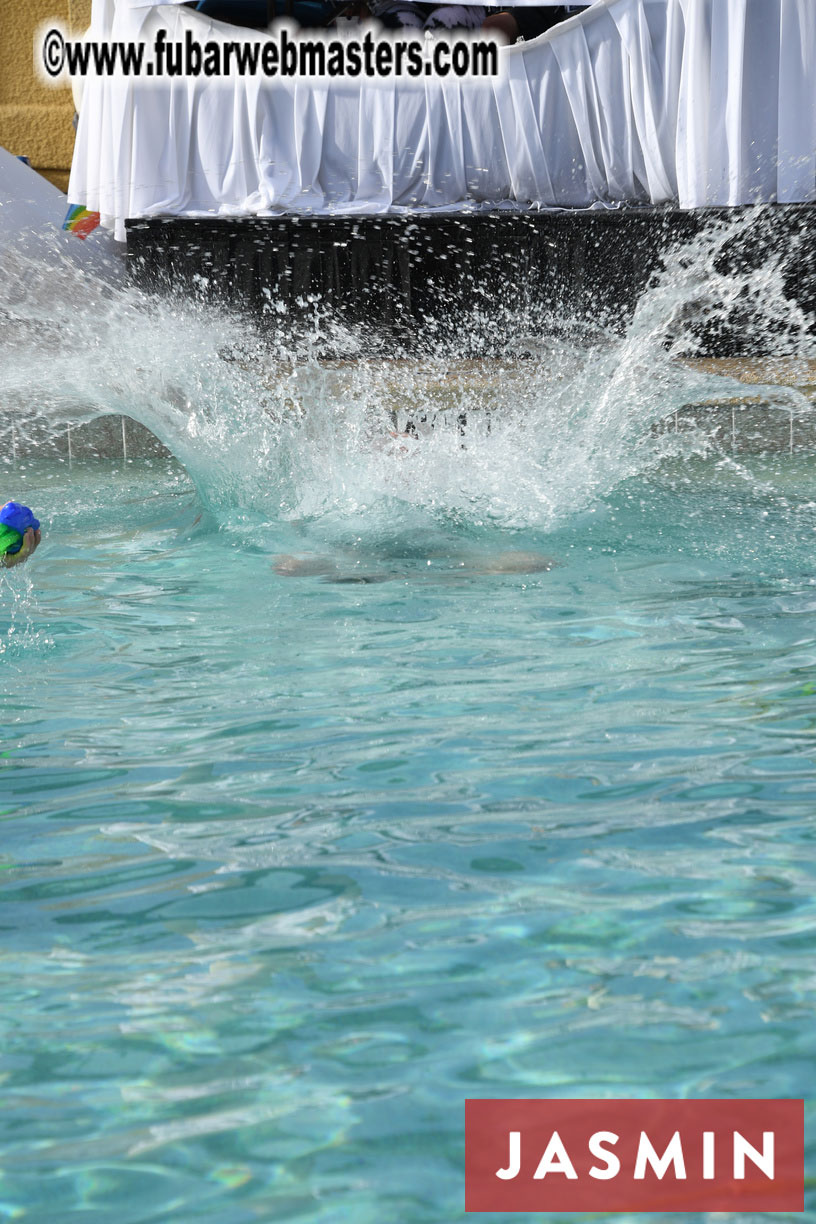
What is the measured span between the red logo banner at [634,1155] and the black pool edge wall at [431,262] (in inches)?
247

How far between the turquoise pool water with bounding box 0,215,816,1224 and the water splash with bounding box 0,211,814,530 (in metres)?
0.22

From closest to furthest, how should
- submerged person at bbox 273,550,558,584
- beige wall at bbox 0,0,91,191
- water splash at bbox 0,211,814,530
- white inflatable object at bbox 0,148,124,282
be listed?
submerged person at bbox 273,550,558,584, water splash at bbox 0,211,814,530, white inflatable object at bbox 0,148,124,282, beige wall at bbox 0,0,91,191

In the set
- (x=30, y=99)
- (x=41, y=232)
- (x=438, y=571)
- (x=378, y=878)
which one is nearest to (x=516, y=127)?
(x=41, y=232)

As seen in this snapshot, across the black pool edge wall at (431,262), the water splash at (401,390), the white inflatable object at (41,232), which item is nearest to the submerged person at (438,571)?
the water splash at (401,390)

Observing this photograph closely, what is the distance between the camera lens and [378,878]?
2.09m

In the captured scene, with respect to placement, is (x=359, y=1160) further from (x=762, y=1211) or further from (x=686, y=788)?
(x=686, y=788)

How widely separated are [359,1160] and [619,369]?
498cm

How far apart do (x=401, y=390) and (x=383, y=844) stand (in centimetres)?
528

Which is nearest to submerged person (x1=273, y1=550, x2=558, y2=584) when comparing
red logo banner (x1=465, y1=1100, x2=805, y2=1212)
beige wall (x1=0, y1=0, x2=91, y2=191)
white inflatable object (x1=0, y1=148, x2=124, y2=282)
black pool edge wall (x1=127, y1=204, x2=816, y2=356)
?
red logo banner (x1=465, y1=1100, x2=805, y2=1212)

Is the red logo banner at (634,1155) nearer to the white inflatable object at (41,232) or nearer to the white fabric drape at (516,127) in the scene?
the white fabric drape at (516,127)

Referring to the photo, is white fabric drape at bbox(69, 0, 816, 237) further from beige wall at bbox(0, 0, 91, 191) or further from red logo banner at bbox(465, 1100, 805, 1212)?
red logo banner at bbox(465, 1100, 805, 1212)

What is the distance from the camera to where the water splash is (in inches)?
200

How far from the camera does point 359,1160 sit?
149 cm

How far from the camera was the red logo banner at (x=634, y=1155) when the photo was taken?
56.9 inches
